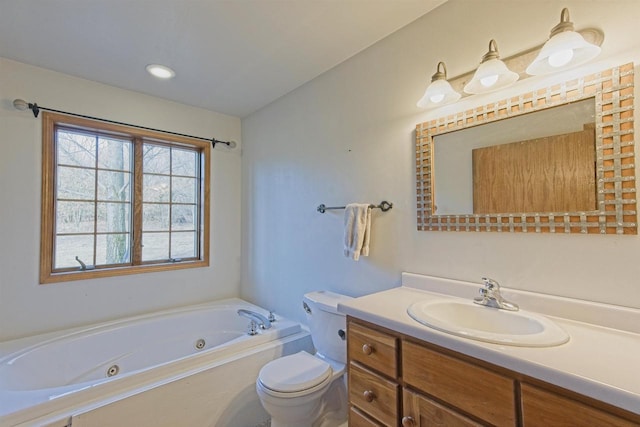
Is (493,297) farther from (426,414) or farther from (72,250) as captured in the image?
(72,250)

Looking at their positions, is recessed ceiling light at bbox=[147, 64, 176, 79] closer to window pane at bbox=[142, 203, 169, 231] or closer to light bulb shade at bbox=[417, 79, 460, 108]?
window pane at bbox=[142, 203, 169, 231]

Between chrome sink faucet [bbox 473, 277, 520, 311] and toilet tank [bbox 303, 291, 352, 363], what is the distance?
2.36ft

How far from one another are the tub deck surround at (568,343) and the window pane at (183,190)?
2.20 meters

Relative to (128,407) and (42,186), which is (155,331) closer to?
(128,407)

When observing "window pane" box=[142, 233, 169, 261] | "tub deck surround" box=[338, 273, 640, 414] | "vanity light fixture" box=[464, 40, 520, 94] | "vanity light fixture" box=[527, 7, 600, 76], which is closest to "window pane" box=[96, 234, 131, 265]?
"window pane" box=[142, 233, 169, 261]

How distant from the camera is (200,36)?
1.74 meters

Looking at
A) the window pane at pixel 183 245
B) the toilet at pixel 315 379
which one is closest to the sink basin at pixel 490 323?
the toilet at pixel 315 379

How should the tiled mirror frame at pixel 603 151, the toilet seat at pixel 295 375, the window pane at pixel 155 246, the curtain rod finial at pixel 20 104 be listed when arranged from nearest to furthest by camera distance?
the tiled mirror frame at pixel 603 151 < the toilet seat at pixel 295 375 < the curtain rod finial at pixel 20 104 < the window pane at pixel 155 246

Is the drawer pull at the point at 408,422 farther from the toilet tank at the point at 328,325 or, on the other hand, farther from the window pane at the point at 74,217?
the window pane at the point at 74,217

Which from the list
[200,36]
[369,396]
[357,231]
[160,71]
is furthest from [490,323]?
[160,71]

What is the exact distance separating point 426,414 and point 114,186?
276 centimetres

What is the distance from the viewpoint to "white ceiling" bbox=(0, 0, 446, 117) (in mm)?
1510

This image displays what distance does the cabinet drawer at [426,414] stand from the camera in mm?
884

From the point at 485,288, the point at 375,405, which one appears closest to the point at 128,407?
the point at 375,405
